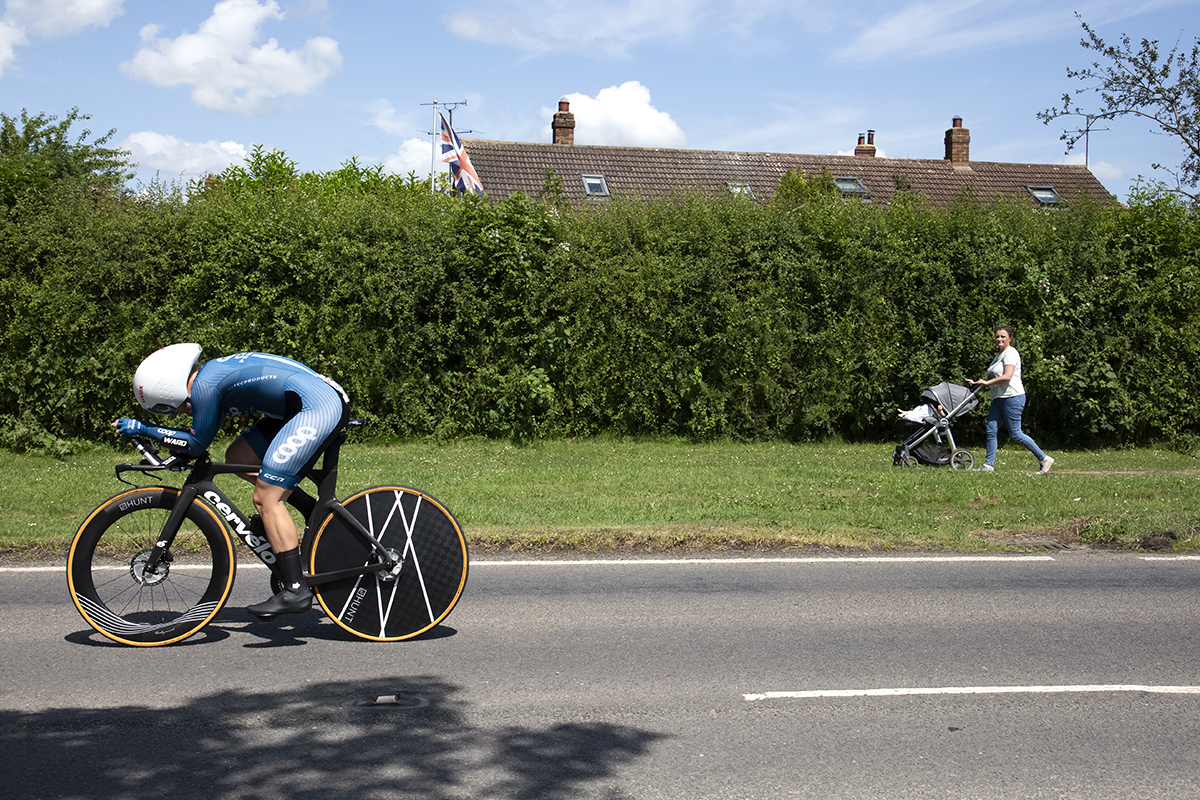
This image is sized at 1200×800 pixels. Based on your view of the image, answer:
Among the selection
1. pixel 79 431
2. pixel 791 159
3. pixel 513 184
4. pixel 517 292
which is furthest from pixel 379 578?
pixel 791 159

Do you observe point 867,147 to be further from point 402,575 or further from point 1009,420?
point 402,575

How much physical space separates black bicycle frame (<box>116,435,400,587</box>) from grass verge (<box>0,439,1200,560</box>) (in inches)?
108

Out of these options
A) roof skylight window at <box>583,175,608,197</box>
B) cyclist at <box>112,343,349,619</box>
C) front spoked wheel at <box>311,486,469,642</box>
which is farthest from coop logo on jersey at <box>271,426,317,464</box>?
roof skylight window at <box>583,175,608,197</box>

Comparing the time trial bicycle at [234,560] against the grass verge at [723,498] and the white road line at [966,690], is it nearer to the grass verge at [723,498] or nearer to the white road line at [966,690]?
the white road line at [966,690]

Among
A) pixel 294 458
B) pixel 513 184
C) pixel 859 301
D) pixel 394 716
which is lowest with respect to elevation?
pixel 394 716

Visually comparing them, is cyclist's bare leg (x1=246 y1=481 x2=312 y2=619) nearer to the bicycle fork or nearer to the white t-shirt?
the bicycle fork

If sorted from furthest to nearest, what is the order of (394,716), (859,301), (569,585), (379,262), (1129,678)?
(859,301) < (379,262) < (569,585) < (1129,678) < (394,716)

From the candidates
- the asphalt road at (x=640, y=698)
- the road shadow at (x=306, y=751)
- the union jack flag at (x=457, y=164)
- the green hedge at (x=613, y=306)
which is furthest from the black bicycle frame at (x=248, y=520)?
the union jack flag at (x=457, y=164)

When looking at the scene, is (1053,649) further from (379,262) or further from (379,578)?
(379,262)

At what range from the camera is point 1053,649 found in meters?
5.71

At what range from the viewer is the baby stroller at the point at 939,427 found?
13.2 metres

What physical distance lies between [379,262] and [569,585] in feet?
28.3

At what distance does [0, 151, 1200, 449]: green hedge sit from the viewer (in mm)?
14297

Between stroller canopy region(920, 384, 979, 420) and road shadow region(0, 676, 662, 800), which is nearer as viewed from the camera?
road shadow region(0, 676, 662, 800)
